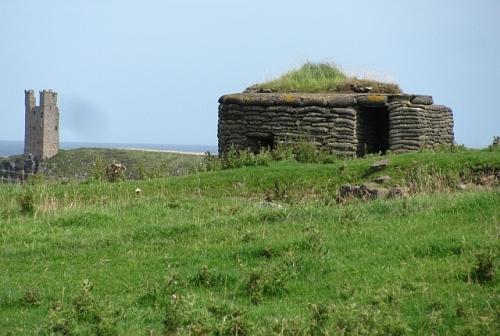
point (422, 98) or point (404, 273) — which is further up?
point (422, 98)

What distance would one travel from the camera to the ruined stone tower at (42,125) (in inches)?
2997

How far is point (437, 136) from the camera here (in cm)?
2203

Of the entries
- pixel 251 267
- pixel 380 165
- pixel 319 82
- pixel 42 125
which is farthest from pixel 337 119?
pixel 42 125

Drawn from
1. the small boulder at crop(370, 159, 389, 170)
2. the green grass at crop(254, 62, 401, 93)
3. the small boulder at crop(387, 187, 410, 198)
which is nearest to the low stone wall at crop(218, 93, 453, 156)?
the green grass at crop(254, 62, 401, 93)

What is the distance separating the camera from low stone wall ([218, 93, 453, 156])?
21.1m

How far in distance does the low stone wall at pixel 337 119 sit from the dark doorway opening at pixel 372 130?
0.08 meters

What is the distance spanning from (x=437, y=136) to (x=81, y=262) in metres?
14.7

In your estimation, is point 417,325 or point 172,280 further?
point 172,280

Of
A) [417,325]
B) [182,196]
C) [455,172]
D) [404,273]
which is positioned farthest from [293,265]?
[455,172]

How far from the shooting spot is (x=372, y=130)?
22.8m

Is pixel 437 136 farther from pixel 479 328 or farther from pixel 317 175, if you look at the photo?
pixel 479 328

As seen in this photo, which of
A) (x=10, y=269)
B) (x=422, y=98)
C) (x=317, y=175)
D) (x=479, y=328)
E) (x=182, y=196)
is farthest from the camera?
(x=422, y=98)

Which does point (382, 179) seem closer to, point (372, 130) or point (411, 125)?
point (411, 125)

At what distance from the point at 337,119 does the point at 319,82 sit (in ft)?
8.16
